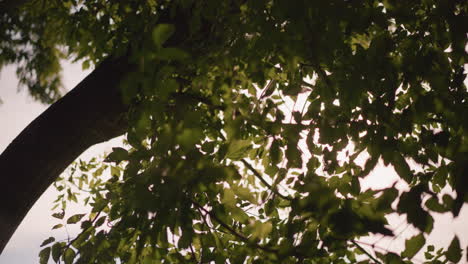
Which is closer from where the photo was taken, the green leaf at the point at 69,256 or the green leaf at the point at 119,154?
the green leaf at the point at 119,154

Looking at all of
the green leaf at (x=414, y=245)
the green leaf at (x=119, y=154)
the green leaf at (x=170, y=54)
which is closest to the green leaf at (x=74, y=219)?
the green leaf at (x=119, y=154)

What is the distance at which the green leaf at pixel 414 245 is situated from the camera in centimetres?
133

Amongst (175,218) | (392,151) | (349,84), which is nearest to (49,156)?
(175,218)

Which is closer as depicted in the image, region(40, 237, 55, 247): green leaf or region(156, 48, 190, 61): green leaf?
region(156, 48, 190, 61): green leaf

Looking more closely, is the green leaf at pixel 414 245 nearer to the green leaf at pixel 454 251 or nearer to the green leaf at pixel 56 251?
the green leaf at pixel 454 251

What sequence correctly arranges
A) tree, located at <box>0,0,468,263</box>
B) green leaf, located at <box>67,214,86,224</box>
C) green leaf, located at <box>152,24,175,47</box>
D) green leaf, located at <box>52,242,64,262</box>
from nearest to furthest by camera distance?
green leaf, located at <box>152,24,175,47</box>, tree, located at <box>0,0,468,263</box>, green leaf, located at <box>52,242,64,262</box>, green leaf, located at <box>67,214,86,224</box>

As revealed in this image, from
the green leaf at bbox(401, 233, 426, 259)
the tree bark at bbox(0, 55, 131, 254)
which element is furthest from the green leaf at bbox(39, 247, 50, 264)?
the green leaf at bbox(401, 233, 426, 259)

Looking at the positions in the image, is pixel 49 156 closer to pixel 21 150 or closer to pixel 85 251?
pixel 21 150

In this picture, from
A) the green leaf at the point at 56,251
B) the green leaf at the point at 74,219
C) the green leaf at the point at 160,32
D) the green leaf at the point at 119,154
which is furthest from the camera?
the green leaf at the point at 74,219

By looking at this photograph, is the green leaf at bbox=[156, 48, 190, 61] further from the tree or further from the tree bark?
the tree bark

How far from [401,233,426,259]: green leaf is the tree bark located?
2.15 metres

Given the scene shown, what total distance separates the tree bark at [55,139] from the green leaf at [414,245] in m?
2.15

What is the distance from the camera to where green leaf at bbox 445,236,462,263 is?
4.23 feet

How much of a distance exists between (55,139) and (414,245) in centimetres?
231
